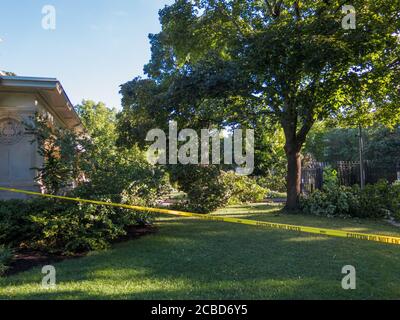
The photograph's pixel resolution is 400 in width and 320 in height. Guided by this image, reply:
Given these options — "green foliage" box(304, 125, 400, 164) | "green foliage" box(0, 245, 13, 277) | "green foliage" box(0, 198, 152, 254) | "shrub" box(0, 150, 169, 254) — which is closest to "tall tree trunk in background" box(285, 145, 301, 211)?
"shrub" box(0, 150, 169, 254)

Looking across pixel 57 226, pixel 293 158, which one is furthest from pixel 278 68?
pixel 57 226

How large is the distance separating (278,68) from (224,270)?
802 cm

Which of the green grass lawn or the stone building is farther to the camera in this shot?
the stone building

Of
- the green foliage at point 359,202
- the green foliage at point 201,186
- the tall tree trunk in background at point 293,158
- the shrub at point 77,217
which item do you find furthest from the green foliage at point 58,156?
the green foliage at point 359,202

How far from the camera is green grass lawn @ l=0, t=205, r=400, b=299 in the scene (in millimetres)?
4797

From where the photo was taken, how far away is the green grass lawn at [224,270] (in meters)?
4.80

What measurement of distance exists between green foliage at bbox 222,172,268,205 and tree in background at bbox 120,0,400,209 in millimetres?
3134

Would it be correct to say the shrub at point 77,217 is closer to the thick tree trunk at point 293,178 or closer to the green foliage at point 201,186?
the green foliage at point 201,186

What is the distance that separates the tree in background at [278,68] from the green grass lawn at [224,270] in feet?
18.2

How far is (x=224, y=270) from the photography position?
19.5 feet

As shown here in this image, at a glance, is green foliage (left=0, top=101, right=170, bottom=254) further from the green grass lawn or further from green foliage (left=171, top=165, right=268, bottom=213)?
green foliage (left=171, top=165, right=268, bottom=213)

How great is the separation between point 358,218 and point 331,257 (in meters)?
7.33
